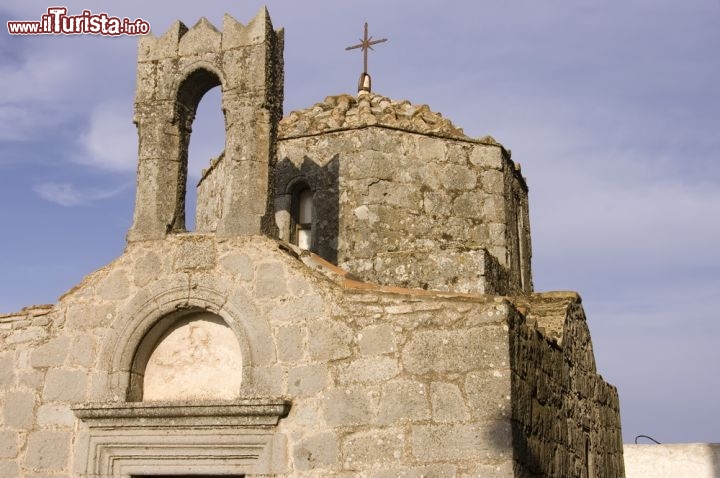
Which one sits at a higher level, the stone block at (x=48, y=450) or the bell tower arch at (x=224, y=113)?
the bell tower arch at (x=224, y=113)

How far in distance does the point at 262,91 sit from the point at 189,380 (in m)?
2.18

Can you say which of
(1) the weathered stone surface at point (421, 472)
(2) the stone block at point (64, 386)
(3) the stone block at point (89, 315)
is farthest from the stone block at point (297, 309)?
(2) the stone block at point (64, 386)

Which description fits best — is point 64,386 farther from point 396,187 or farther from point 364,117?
point 364,117

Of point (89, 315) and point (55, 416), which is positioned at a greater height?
point (89, 315)

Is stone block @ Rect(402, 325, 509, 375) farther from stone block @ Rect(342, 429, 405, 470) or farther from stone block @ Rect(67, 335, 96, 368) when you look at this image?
stone block @ Rect(67, 335, 96, 368)

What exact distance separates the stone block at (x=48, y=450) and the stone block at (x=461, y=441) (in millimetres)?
2558

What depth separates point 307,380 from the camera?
611 cm

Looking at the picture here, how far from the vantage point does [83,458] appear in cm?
647

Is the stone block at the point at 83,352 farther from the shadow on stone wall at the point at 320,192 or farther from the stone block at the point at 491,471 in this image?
the shadow on stone wall at the point at 320,192

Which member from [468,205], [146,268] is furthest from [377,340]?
[468,205]

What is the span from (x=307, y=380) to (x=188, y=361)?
1.07 meters

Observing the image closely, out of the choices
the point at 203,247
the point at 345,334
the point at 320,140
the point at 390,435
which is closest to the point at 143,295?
the point at 203,247

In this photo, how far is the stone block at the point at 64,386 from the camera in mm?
6656

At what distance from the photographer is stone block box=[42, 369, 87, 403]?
21.8ft
